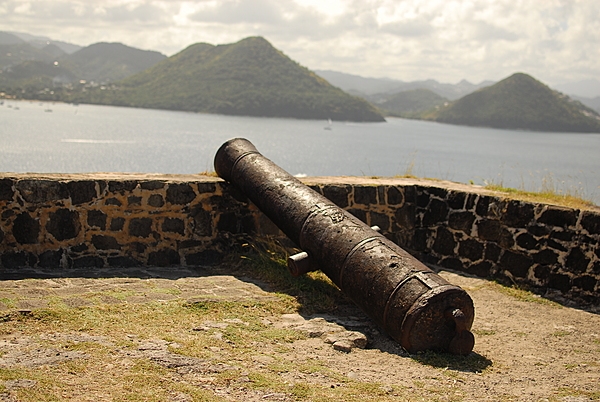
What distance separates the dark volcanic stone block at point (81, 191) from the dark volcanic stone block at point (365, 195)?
2.85 meters

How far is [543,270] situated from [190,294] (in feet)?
11.6

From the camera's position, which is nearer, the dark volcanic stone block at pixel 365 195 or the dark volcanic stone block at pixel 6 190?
the dark volcanic stone block at pixel 6 190

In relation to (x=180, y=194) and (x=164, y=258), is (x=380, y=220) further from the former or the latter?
(x=164, y=258)

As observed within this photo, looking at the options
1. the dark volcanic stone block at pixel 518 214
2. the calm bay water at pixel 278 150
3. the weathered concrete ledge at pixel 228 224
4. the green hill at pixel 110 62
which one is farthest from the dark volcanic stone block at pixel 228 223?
the green hill at pixel 110 62

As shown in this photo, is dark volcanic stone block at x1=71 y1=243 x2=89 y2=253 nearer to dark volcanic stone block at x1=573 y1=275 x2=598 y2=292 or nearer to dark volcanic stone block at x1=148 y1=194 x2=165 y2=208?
dark volcanic stone block at x1=148 y1=194 x2=165 y2=208

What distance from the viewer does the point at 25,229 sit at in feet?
20.1

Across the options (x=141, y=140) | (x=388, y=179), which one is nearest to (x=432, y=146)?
(x=141, y=140)

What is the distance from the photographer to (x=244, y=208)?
7.09 m

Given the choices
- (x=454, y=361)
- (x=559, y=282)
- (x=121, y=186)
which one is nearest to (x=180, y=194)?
(x=121, y=186)

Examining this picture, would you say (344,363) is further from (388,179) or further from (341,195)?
(388,179)

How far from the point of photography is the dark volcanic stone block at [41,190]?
20.1 feet

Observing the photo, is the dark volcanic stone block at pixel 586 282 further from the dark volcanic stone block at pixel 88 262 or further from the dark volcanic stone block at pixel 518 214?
the dark volcanic stone block at pixel 88 262

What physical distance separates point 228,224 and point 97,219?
136 cm

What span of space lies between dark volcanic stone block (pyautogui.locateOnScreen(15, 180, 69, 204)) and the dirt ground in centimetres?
92
